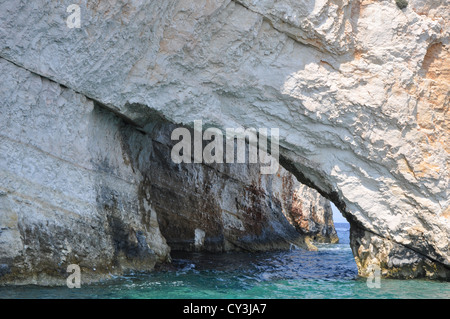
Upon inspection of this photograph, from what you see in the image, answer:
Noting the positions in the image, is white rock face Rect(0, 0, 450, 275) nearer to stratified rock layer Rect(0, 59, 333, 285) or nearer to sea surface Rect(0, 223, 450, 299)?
→ stratified rock layer Rect(0, 59, 333, 285)

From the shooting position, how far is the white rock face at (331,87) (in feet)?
30.6

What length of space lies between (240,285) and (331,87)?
4452mm

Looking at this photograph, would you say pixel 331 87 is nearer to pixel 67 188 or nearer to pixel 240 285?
pixel 240 285

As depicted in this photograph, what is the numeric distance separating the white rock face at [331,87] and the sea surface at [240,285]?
130 centimetres

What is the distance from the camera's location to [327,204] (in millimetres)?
27188

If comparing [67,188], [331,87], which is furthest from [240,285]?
[331,87]

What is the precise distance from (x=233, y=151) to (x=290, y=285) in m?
8.03

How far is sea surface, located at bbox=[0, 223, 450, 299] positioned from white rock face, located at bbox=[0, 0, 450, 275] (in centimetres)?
130

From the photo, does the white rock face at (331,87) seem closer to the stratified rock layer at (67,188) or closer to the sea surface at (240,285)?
the stratified rock layer at (67,188)

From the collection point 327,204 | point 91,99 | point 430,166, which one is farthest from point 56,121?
point 327,204

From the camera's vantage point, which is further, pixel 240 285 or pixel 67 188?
pixel 240 285

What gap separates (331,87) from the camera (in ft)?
32.0

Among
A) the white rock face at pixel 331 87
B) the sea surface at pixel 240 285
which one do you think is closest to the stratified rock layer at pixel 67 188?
the sea surface at pixel 240 285

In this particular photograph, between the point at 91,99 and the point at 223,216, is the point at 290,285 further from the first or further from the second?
the point at 223,216
